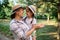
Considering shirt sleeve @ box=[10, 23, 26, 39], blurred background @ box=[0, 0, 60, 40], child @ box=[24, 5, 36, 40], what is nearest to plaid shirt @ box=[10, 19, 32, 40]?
shirt sleeve @ box=[10, 23, 26, 39]

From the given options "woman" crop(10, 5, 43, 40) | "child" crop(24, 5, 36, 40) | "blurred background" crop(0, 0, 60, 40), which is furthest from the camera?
"blurred background" crop(0, 0, 60, 40)

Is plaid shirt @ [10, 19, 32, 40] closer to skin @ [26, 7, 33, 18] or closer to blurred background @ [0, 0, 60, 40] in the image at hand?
skin @ [26, 7, 33, 18]

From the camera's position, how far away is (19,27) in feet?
7.22

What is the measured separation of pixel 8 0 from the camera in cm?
1291

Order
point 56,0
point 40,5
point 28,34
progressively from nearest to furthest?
point 28,34 → point 56,0 → point 40,5

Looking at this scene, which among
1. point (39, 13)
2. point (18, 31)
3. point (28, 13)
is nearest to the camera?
point (18, 31)

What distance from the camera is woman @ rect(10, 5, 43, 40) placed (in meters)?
2.14

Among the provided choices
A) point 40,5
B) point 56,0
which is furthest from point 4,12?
point 56,0

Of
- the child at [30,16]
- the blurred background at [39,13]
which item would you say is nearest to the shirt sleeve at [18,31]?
the child at [30,16]

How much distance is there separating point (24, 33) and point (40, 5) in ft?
22.6

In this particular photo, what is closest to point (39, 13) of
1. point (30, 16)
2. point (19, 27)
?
point (30, 16)

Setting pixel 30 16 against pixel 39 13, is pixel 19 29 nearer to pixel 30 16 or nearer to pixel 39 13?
pixel 30 16

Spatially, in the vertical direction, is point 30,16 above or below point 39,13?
above

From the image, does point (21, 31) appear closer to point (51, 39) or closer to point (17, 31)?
point (17, 31)
